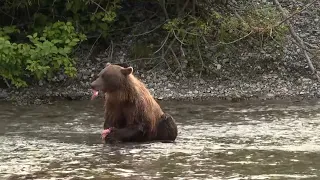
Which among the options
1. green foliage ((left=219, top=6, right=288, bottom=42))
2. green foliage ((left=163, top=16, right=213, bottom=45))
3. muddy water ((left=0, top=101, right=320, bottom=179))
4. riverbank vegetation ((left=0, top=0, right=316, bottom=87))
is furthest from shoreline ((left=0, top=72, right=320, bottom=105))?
green foliage ((left=219, top=6, right=288, bottom=42))

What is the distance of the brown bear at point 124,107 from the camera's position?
898 cm

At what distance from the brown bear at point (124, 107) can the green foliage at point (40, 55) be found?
4.16m

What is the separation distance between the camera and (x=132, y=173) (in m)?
7.15

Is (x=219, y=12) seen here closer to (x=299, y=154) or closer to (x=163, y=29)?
(x=163, y=29)

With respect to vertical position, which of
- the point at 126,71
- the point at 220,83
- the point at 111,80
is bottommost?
the point at 220,83

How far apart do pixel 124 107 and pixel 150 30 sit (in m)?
6.70

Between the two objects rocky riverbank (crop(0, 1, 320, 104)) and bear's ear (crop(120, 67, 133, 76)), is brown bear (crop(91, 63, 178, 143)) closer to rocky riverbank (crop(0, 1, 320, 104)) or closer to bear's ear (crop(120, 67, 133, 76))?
bear's ear (crop(120, 67, 133, 76))

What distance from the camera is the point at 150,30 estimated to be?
15.5m

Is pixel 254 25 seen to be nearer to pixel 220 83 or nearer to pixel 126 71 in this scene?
pixel 220 83

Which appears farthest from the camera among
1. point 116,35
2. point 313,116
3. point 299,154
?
point 116,35

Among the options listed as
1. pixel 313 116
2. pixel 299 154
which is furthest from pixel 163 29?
pixel 299 154

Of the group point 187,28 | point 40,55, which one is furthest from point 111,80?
point 187,28

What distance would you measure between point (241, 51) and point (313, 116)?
4.36 metres

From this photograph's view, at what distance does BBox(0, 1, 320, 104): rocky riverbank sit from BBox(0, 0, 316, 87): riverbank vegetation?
20cm
